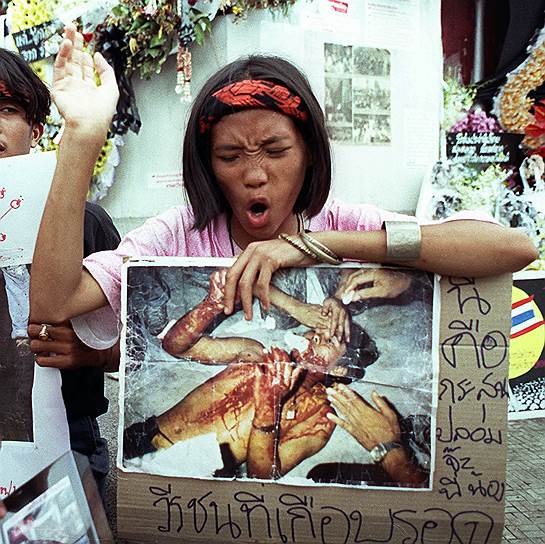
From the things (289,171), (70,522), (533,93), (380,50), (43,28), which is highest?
(43,28)

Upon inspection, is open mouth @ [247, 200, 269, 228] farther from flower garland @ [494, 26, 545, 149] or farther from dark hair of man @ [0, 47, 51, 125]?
flower garland @ [494, 26, 545, 149]

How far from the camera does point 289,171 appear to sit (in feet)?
4.95

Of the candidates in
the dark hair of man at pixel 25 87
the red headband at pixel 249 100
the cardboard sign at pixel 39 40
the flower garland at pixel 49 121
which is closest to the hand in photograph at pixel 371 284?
the red headband at pixel 249 100

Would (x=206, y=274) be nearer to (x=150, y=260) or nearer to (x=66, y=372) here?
(x=150, y=260)

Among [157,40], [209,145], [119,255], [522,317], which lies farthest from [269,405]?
[157,40]

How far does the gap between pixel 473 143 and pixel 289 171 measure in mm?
3663

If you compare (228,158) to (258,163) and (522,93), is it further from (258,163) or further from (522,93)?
(522,93)

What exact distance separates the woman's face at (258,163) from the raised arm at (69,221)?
0.28 m

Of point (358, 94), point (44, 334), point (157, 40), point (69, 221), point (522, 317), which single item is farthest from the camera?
point (358, 94)

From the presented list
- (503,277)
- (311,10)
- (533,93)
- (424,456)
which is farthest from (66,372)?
(533,93)

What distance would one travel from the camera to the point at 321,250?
4.26ft

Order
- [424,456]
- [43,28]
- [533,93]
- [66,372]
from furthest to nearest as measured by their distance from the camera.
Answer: [43,28] < [533,93] < [66,372] < [424,456]

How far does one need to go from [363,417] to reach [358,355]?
125 millimetres

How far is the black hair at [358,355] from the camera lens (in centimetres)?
127
